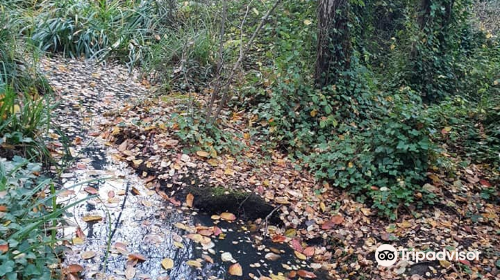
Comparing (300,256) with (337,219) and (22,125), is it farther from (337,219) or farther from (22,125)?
(22,125)

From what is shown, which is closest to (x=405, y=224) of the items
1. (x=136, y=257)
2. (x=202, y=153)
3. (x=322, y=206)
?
(x=322, y=206)

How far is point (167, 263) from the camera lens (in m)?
2.81

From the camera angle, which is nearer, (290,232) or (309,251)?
(309,251)

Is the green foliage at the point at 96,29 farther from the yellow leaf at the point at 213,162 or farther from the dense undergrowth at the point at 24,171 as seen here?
the yellow leaf at the point at 213,162

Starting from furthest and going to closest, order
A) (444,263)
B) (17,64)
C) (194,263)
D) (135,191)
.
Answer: (17,64) < (135,191) < (444,263) < (194,263)

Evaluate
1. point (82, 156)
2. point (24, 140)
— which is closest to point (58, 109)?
point (82, 156)

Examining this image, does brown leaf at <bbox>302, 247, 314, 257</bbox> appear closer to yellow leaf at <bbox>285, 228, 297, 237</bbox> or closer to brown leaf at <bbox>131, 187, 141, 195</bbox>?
yellow leaf at <bbox>285, 228, 297, 237</bbox>

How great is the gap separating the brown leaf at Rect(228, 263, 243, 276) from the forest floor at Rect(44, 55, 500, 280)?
1cm

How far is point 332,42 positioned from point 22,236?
13.9 feet

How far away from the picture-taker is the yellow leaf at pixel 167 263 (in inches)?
109

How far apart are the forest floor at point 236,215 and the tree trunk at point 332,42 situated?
53.1 inches

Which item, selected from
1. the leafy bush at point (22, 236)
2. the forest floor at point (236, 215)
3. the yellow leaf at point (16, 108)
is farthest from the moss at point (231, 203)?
the yellow leaf at point (16, 108)

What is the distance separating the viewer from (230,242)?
325cm

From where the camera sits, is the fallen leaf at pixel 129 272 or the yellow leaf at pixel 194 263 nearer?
the fallen leaf at pixel 129 272
